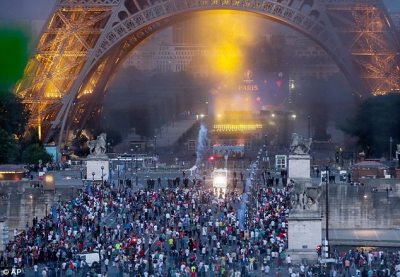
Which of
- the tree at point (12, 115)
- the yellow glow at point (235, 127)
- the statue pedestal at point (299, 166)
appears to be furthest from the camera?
the yellow glow at point (235, 127)

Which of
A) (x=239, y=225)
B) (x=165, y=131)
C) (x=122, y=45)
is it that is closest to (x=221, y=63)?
(x=165, y=131)

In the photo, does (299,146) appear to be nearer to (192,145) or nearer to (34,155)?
(34,155)

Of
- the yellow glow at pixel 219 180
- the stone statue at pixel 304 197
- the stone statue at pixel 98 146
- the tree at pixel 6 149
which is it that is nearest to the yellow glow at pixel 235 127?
the tree at pixel 6 149

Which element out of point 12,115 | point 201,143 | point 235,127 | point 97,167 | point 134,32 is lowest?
point 97,167

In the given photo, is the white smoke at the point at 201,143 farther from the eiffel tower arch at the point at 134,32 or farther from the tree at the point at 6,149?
the tree at the point at 6,149

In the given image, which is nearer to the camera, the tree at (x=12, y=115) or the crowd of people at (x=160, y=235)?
the crowd of people at (x=160, y=235)

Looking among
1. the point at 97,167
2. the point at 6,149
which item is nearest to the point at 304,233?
the point at 97,167
